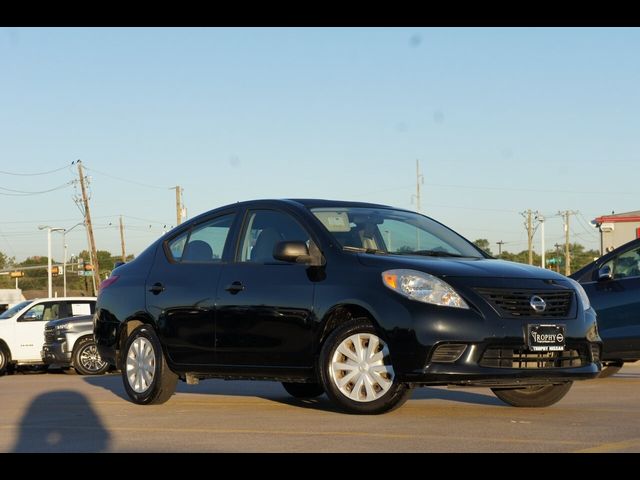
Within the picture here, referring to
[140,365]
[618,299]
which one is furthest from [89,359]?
[140,365]

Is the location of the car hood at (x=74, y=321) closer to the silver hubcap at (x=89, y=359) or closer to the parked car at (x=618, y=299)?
the silver hubcap at (x=89, y=359)

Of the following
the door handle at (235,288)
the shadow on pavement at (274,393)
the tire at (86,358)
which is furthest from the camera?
the tire at (86,358)

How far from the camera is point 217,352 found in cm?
997

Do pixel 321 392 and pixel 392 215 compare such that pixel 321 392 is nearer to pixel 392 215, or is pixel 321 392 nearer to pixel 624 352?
pixel 392 215

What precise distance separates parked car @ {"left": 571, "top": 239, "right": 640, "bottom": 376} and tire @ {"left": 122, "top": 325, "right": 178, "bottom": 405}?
17.4 feet

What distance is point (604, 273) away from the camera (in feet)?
45.1

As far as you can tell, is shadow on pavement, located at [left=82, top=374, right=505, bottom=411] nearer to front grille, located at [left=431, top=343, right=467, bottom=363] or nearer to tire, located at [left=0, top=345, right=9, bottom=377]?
front grille, located at [left=431, top=343, right=467, bottom=363]

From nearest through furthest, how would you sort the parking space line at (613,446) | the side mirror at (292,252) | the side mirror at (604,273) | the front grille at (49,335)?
the parking space line at (613,446) < the side mirror at (292,252) < the side mirror at (604,273) < the front grille at (49,335)

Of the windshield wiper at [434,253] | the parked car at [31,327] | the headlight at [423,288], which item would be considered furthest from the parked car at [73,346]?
the headlight at [423,288]

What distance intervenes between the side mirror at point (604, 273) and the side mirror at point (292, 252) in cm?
543

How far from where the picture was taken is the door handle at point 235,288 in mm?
9844
